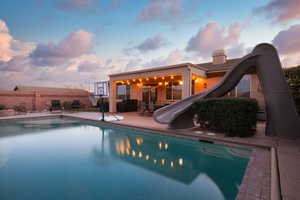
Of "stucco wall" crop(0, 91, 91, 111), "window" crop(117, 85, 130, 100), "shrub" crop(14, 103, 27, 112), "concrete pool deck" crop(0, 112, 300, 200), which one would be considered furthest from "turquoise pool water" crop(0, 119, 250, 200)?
"stucco wall" crop(0, 91, 91, 111)

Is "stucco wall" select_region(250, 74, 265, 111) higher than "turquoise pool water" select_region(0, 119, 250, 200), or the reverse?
"stucco wall" select_region(250, 74, 265, 111)

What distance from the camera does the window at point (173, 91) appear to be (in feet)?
41.7

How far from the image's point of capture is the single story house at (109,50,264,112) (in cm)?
847

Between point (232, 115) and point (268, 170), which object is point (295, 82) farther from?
point (268, 170)

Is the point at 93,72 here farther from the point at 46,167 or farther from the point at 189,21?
the point at 46,167

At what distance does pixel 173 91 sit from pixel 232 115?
8292mm

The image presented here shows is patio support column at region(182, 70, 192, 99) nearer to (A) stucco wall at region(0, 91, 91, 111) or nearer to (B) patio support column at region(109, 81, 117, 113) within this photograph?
(B) patio support column at region(109, 81, 117, 113)

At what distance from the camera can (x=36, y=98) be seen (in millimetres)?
15586

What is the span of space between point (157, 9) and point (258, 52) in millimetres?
7668

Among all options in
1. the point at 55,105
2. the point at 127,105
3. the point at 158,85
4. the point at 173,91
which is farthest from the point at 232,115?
the point at 55,105

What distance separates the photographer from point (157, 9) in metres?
10.0

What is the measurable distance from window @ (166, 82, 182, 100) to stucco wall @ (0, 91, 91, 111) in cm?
1171

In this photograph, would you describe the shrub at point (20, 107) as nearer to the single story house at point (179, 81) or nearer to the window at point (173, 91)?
the single story house at point (179, 81)

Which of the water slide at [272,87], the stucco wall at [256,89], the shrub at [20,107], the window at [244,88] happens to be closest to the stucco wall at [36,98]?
the shrub at [20,107]
